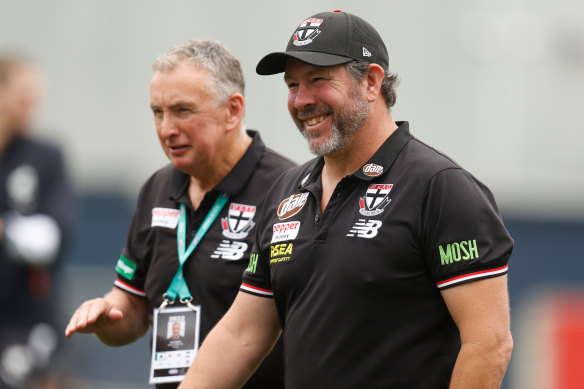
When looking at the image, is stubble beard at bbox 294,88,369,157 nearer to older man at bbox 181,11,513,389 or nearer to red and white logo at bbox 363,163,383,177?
older man at bbox 181,11,513,389

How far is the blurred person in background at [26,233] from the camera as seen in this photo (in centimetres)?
726

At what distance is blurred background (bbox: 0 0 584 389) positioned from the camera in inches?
496

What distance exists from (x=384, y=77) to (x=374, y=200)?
0.47 m

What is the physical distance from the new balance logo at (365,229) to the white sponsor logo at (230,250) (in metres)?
1.03

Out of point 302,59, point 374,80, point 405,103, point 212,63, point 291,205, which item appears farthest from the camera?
point 405,103

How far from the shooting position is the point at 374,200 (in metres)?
3.80

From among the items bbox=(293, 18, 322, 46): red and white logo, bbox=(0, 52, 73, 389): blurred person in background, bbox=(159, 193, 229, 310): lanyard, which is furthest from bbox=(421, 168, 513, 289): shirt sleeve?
bbox=(0, 52, 73, 389): blurred person in background

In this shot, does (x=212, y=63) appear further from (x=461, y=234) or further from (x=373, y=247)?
(x=461, y=234)

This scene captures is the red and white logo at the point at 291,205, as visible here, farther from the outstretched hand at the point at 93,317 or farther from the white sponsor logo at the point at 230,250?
the outstretched hand at the point at 93,317

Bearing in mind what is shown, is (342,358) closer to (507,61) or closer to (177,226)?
(177,226)

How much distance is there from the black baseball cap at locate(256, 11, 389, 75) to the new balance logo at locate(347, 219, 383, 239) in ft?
1.77

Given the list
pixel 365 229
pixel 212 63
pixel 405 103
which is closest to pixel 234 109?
→ pixel 212 63

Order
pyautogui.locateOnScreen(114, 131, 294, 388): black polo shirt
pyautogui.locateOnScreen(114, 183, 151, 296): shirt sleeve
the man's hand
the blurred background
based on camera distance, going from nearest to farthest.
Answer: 1. the man's hand
2. pyautogui.locateOnScreen(114, 131, 294, 388): black polo shirt
3. pyautogui.locateOnScreen(114, 183, 151, 296): shirt sleeve
4. the blurred background

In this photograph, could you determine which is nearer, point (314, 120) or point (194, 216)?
point (314, 120)
